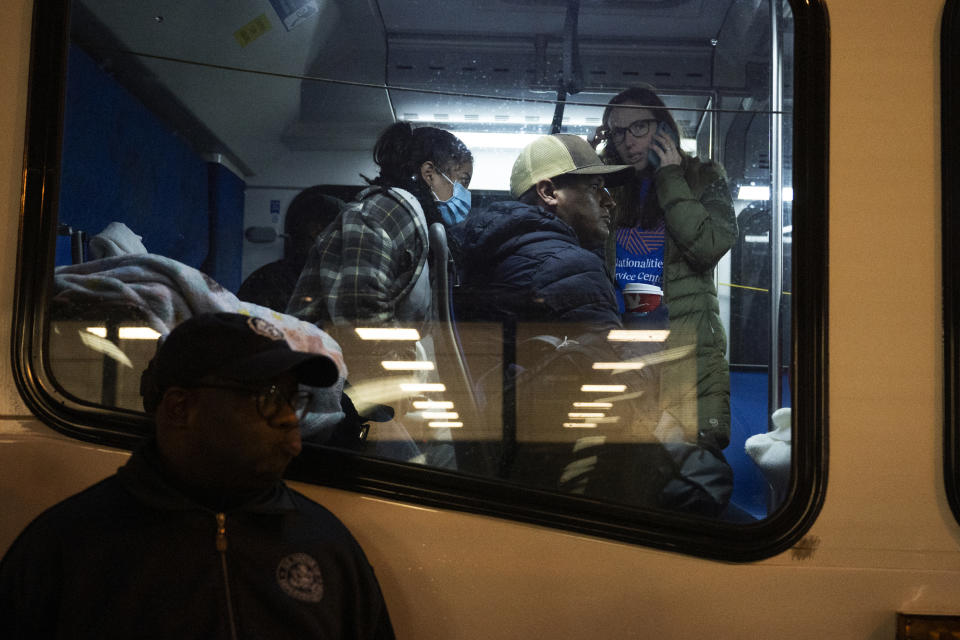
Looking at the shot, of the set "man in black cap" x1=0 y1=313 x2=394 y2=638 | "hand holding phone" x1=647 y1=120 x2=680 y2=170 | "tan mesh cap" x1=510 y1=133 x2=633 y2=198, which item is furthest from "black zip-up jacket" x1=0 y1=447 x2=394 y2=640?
"hand holding phone" x1=647 y1=120 x2=680 y2=170

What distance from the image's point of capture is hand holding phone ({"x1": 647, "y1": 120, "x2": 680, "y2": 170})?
1.94 meters

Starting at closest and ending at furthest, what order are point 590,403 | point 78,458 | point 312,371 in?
point 312,371, point 78,458, point 590,403

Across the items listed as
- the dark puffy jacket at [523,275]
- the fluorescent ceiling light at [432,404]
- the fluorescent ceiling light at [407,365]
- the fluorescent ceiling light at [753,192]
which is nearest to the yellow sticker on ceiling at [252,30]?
the dark puffy jacket at [523,275]

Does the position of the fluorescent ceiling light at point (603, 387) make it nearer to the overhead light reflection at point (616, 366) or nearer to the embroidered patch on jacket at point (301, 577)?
the overhead light reflection at point (616, 366)

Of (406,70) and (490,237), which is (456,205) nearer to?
(490,237)

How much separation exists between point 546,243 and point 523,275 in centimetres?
10

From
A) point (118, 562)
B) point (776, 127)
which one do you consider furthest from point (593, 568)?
point (776, 127)

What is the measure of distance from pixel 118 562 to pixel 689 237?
4.48 ft

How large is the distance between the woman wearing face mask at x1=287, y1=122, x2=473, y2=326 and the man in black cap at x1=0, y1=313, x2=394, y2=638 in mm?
332

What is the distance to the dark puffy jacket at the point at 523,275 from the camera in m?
1.87

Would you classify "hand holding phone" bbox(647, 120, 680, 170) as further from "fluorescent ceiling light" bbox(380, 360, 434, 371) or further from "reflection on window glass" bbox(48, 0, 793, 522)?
"fluorescent ceiling light" bbox(380, 360, 434, 371)

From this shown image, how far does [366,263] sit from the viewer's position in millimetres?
1878

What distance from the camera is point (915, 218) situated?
1804 millimetres

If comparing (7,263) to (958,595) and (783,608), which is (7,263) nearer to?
(783,608)
